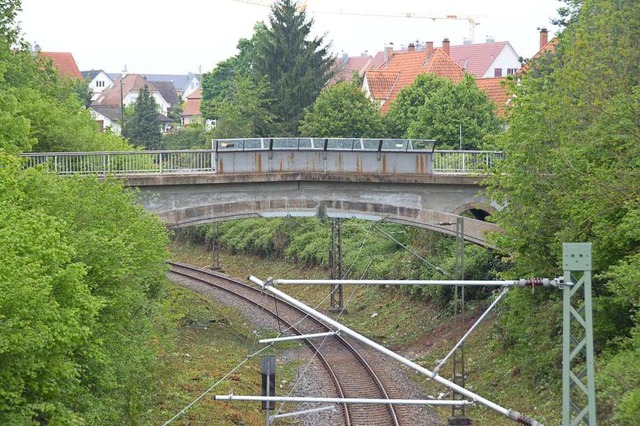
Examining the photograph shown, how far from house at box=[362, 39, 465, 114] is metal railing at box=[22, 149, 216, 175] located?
36.1 metres

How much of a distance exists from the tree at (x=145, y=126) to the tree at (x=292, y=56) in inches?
987

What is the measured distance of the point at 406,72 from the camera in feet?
256

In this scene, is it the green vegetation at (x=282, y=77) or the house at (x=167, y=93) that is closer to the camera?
the green vegetation at (x=282, y=77)

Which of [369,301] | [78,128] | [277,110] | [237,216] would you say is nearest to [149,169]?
[237,216]

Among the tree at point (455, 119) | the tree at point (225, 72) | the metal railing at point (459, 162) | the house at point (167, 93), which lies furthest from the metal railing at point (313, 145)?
the house at point (167, 93)

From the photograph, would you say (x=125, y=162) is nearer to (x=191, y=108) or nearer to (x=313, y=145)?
(x=313, y=145)

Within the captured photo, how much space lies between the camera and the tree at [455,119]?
48.8 meters

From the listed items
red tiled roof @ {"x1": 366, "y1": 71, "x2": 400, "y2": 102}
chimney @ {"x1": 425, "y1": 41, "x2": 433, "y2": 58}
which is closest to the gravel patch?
red tiled roof @ {"x1": 366, "y1": 71, "x2": 400, "y2": 102}

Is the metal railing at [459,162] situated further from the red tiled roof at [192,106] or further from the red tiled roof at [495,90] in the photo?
the red tiled roof at [192,106]

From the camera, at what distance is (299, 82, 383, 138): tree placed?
177ft

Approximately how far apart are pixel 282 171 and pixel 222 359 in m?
7.44

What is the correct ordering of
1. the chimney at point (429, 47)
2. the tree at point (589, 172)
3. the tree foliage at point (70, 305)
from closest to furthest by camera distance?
the tree foliage at point (70, 305) → the tree at point (589, 172) → the chimney at point (429, 47)

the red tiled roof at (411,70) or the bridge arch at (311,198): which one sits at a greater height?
the red tiled roof at (411,70)

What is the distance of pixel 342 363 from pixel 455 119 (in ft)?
65.6
